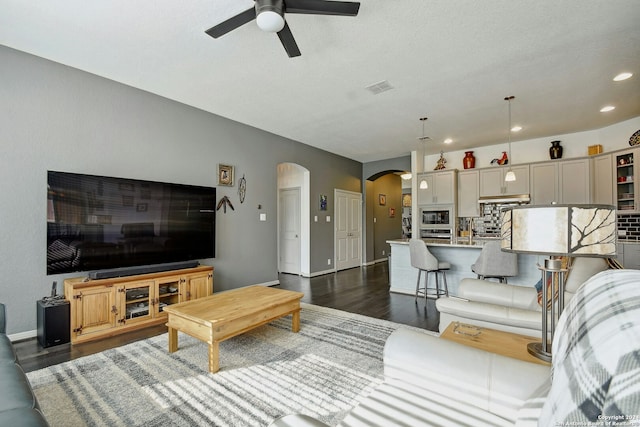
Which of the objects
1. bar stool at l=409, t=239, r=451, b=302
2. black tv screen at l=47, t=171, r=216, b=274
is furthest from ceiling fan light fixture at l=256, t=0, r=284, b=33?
bar stool at l=409, t=239, r=451, b=302

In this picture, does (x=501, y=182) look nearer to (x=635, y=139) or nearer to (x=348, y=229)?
(x=635, y=139)

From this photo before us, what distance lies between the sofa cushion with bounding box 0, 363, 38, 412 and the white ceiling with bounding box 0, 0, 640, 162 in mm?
2434

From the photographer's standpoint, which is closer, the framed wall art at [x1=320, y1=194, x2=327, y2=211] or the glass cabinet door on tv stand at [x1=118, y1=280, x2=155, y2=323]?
the glass cabinet door on tv stand at [x1=118, y1=280, x2=155, y2=323]

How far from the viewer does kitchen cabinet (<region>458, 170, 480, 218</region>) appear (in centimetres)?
607

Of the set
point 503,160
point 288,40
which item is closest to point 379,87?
point 288,40

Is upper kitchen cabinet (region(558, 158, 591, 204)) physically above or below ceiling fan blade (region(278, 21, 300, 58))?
below

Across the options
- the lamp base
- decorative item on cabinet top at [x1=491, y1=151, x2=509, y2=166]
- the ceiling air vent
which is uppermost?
the ceiling air vent

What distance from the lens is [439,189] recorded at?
20.9 feet

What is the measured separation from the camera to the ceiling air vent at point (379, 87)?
11.3 ft

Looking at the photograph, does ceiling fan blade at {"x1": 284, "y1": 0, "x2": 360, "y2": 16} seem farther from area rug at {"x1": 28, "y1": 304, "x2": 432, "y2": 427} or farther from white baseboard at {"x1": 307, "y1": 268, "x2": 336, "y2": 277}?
white baseboard at {"x1": 307, "y1": 268, "x2": 336, "y2": 277}

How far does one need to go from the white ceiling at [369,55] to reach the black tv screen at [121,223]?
4.12ft

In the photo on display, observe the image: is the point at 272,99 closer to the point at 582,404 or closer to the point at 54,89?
the point at 54,89

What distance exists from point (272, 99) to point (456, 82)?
89.4 inches

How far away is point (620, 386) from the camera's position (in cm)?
45
